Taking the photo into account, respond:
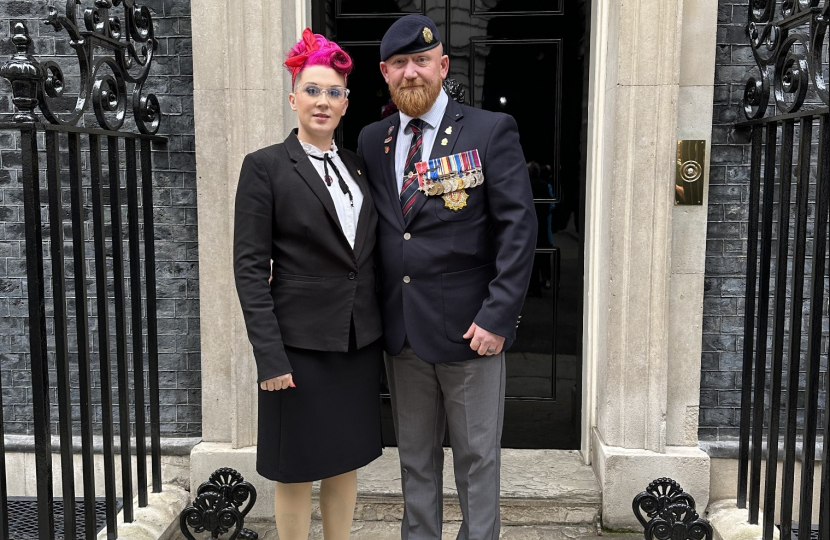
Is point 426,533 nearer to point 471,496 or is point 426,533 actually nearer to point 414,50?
point 471,496

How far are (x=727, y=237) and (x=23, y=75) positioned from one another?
3.00 meters

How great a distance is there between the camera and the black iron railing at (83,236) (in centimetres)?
265

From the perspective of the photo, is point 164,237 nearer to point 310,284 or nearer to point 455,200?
point 310,284

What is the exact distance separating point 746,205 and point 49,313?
11.2 feet

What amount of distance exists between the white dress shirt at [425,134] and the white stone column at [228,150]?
919mm

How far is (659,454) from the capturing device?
361 cm

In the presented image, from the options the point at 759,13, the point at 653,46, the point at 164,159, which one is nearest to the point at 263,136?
the point at 164,159

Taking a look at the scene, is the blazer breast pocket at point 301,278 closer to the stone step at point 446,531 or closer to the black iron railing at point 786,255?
the stone step at point 446,531

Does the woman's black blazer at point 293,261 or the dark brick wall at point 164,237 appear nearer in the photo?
the woman's black blazer at point 293,261

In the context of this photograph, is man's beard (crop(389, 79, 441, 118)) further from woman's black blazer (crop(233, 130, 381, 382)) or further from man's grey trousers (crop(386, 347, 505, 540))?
man's grey trousers (crop(386, 347, 505, 540))

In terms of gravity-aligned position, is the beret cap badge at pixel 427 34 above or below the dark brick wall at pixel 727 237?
above

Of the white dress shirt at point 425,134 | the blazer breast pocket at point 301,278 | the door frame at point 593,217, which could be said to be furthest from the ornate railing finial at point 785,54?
the blazer breast pocket at point 301,278

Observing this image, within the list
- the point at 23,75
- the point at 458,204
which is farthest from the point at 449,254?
the point at 23,75

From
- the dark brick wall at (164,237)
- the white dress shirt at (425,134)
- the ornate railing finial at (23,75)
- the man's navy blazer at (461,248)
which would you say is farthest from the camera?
the dark brick wall at (164,237)
